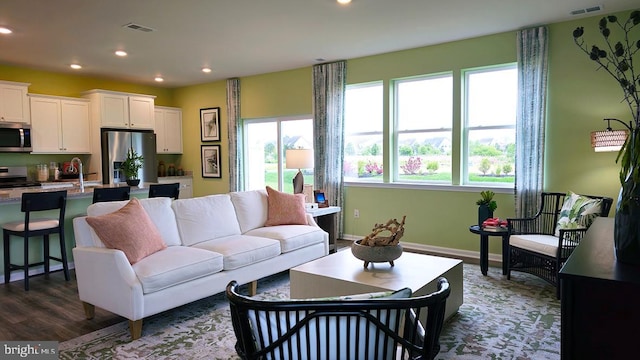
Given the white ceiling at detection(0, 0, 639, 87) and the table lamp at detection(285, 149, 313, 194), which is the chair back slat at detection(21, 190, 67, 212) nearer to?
the white ceiling at detection(0, 0, 639, 87)

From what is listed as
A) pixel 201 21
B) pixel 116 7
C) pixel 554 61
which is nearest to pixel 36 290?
pixel 116 7

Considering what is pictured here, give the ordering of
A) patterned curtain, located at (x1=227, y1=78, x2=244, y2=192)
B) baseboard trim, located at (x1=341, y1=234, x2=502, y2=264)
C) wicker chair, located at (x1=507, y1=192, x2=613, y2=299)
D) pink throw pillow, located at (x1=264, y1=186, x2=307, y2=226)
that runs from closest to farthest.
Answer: wicker chair, located at (x1=507, y1=192, x2=613, y2=299)
pink throw pillow, located at (x1=264, y1=186, x2=307, y2=226)
baseboard trim, located at (x1=341, y1=234, x2=502, y2=264)
patterned curtain, located at (x1=227, y1=78, x2=244, y2=192)

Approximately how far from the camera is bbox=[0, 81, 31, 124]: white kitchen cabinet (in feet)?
19.3

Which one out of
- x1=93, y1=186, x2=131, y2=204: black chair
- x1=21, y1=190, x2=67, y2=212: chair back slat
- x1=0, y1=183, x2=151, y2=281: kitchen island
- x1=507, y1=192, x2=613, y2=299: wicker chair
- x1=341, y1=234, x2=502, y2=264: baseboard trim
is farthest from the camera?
x1=341, y1=234, x2=502, y2=264: baseboard trim

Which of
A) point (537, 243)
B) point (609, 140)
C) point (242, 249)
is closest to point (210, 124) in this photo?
point (242, 249)

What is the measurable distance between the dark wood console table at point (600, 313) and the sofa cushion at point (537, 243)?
8.61ft

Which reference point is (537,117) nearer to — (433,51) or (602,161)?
(602,161)

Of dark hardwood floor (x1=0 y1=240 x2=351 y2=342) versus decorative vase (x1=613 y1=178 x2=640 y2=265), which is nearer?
decorative vase (x1=613 y1=178 x2=640 y2=265)

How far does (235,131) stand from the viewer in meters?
7.52

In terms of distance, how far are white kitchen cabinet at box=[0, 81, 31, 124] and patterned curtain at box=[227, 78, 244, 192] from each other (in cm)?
307

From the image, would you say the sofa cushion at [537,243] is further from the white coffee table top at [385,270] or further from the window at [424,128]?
the window at [424,128]

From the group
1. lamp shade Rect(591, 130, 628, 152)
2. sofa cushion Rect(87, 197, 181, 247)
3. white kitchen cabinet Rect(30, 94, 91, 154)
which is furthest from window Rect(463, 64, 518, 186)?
white kitchen cabinet Rect(30, 94, 91, 154)

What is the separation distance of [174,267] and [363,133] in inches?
149

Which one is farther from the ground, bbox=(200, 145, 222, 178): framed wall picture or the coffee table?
bbox=(200, 145, 222, 178): framed wall picture
